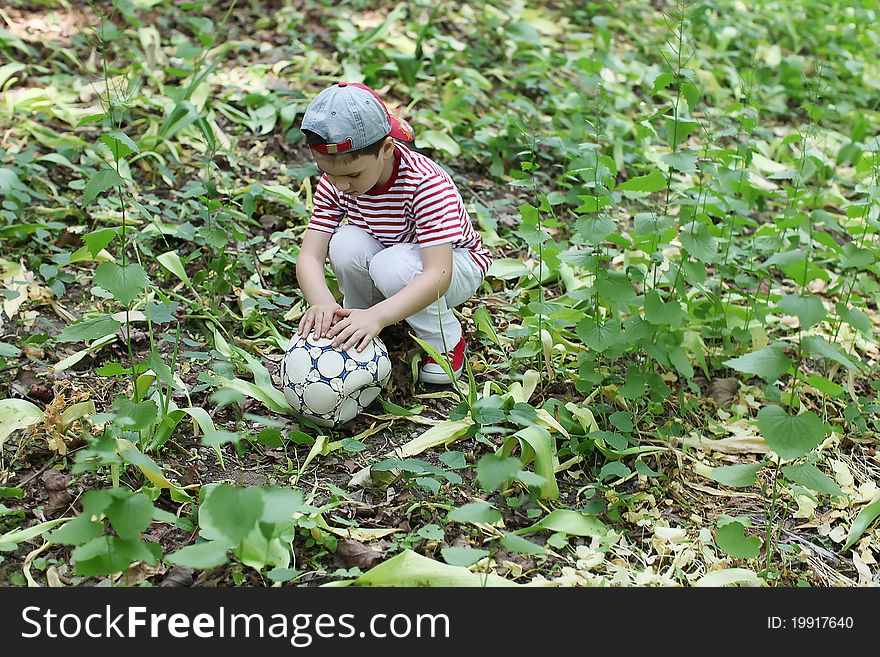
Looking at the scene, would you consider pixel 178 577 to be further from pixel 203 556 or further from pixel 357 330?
pixel 357 330

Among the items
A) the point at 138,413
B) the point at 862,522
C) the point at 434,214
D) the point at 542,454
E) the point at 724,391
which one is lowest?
the point at 724,391

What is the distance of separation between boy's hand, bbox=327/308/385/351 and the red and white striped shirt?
0.98 ft

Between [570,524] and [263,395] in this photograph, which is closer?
[570,524]

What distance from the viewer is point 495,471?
6.81 ft

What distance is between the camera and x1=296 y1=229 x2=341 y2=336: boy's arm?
277 cm

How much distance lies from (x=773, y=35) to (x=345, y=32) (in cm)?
280

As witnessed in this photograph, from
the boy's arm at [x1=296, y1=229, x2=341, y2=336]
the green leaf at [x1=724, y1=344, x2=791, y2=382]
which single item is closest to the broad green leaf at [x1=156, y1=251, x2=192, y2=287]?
the boy's arm at [x1=296, y1=229, x2=341, y2=336]

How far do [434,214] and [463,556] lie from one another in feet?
3.62

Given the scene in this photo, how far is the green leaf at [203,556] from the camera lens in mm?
1910

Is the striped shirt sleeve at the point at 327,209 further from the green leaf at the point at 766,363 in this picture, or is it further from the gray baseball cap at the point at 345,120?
the green leaf at the point at 766,363

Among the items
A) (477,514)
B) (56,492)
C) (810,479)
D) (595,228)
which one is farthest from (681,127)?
(56,492)

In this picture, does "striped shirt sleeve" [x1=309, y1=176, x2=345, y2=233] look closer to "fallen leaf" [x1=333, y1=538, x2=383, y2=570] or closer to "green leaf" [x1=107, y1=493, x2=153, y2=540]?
"fallen leaf" [x1=333, y1=538, x2=383, y2=570]
